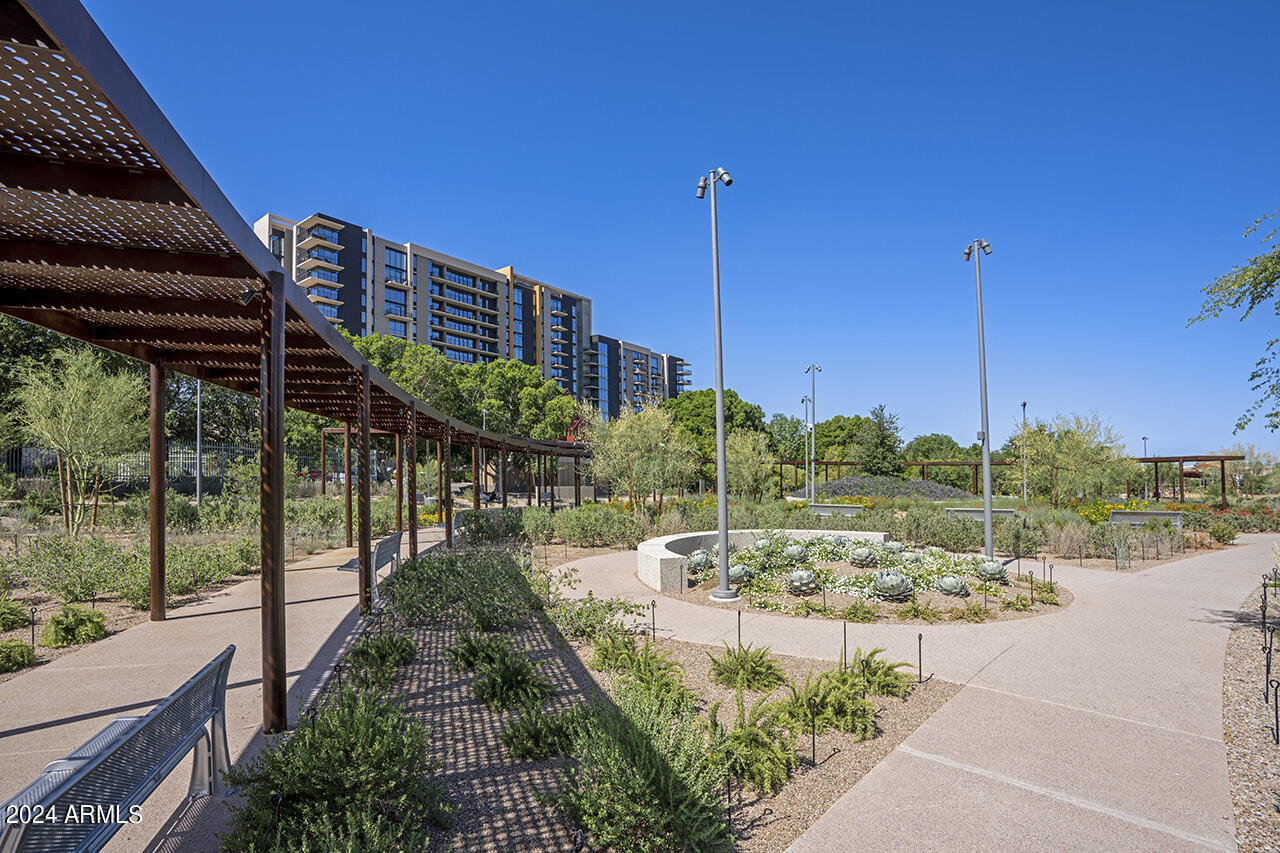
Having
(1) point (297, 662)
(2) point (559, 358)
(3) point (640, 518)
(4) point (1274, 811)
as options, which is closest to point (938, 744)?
(4) point (1274, 811)

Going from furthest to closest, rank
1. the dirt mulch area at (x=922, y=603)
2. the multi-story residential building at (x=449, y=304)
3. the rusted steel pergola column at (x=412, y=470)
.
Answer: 1. the multi-story residential building at (x=449, y=304)
2. the rusted steel pergola column at (x=412, y=470)
3. the dirt mulch area at (x=922, y=603)

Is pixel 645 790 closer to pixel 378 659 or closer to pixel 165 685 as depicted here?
pixel 378 659

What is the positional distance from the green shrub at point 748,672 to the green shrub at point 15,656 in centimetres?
664

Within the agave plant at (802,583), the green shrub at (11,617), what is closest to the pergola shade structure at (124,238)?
the green shrub at (11,617)

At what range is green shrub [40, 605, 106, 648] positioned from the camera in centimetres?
689

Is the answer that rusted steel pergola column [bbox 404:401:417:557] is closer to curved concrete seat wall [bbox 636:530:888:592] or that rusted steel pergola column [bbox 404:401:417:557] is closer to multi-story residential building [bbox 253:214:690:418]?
curved concrete seat wall [bbox 636:530:888:592]

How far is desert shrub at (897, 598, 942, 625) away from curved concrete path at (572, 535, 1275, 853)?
36 cm

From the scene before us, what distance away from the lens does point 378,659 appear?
5898mm

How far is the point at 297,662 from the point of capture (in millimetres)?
6434

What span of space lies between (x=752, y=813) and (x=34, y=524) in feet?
67.9

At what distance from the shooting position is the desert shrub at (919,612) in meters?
8.91

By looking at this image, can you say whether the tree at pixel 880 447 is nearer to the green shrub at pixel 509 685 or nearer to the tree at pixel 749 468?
the tree at pixel 749 468

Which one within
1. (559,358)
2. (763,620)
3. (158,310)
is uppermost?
(559,358)

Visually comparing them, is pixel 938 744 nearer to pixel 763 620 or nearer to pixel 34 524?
pixel 763 620
